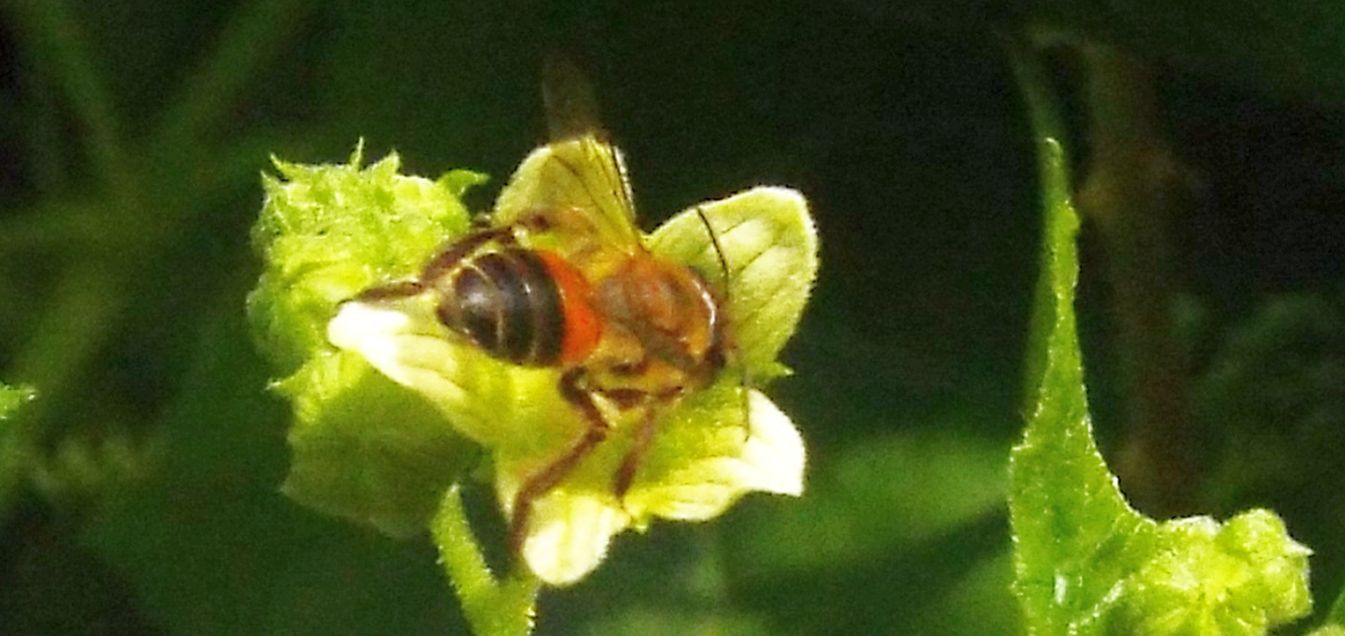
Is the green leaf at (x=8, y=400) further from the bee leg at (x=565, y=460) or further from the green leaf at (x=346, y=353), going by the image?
the bee leg at (x=565, y=460)

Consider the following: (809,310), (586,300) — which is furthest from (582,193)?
(809,310)

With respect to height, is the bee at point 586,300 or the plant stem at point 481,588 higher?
the bee at point 586,300

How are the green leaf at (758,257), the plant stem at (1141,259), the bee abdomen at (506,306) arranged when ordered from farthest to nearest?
1. the plant stem at (1141,259)
2. the green leaf at (758,257)
3. the bee abdomen at (506,306)

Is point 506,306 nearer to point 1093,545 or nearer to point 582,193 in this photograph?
point 582,193

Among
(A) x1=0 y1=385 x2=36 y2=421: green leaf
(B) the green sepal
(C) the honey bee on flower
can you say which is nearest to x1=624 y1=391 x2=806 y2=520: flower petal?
(C) the honey bee on flower

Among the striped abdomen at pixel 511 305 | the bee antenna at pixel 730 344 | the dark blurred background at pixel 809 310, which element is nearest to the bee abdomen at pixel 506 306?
the striped abdomen at pixel 511 305

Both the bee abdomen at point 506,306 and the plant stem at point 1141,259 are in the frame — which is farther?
the plant stem at point 1141,259

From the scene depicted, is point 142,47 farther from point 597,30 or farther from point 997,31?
point 997,31
